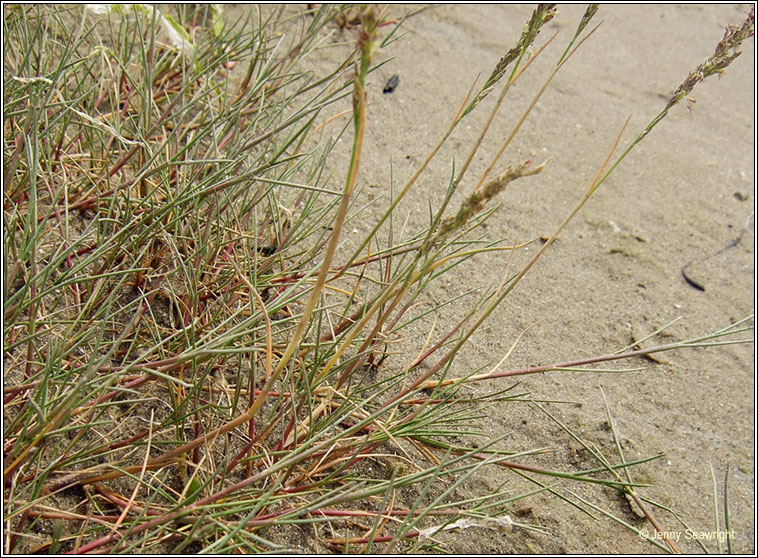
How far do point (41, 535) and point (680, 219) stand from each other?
169 cm

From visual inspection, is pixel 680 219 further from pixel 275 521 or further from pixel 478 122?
pixel 275 521

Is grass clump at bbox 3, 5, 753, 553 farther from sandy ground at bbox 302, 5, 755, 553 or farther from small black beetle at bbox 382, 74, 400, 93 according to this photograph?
small black beetle at bbox 382, 74, 400, 93

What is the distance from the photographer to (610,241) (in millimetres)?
1789

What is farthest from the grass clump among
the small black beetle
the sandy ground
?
the small black beetle

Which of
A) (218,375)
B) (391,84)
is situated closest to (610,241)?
(391,84)

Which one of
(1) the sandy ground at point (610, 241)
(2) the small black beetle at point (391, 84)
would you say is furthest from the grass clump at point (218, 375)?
(2) the small black beetle at point (391, 84)

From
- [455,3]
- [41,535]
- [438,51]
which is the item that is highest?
[455,3]

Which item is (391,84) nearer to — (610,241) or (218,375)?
(610,241)

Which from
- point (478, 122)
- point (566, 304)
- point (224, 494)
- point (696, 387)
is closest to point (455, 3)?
point (478, 122)

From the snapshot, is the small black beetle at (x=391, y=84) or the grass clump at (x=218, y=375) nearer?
the grass clump at (x=218, y=375)

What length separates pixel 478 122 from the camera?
2064mm

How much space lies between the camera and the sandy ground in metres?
1.27

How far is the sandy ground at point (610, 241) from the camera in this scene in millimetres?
1271

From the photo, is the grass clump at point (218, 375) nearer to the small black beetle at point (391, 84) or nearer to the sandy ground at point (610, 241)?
the sandy ground at point (610, 241)
